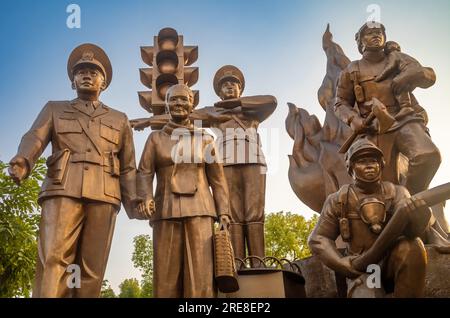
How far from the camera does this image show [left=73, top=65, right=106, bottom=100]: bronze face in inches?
231

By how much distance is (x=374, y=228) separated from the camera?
4879 millimetres

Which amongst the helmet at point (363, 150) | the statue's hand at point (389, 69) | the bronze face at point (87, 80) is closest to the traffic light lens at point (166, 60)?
the bronze face at point (87, 80)

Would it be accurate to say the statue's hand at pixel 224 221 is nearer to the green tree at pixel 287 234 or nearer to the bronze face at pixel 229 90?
the bronze face at pixel 229 90

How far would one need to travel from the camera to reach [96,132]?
5.64 m

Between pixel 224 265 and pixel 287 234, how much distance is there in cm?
1857

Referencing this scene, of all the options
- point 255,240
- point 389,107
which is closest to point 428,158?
point 389,107

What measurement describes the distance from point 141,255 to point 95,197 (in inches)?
680

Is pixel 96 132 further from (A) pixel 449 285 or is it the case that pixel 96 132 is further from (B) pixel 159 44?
(A) pixel 449 285

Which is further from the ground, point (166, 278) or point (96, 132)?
point (96, 132)

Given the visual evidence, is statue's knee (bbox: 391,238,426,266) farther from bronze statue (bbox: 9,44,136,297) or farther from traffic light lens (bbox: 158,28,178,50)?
traffic light lens (bbox: 158,28,178,50)

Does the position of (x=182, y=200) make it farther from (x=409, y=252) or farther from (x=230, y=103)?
(x=230, y=103)

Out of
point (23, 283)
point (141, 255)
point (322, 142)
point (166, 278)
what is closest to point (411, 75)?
point (322, 142)

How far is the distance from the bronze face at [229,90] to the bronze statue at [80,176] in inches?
104

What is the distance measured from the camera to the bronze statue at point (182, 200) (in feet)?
17.4
